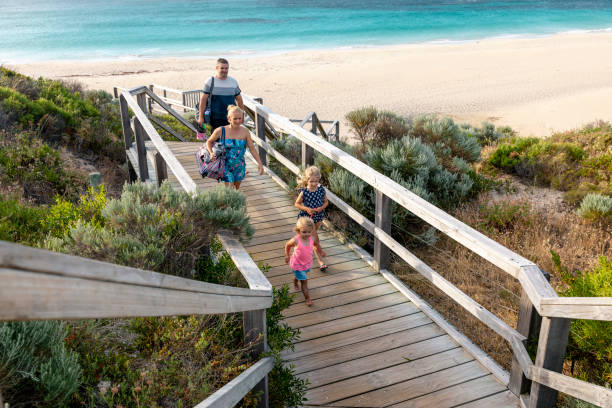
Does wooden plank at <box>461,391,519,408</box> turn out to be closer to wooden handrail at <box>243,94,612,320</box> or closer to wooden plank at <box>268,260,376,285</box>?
wooden handrail at <box>243,94,612,320</box>

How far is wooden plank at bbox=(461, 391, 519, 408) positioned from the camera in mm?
3586

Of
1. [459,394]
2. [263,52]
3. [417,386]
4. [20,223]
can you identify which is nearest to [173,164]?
[20,223]

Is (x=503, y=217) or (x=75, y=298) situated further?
(x=503, y=217)

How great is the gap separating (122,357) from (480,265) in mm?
4642

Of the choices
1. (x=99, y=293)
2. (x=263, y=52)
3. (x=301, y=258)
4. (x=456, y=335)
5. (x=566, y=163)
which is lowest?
(x=456, y=335)

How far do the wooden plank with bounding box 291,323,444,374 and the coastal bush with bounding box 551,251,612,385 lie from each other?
1071mm

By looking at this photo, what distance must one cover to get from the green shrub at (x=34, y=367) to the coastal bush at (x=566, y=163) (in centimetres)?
766

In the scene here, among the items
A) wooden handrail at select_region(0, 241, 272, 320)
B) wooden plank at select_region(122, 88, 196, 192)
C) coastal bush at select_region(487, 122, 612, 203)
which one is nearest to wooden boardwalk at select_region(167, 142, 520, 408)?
wooden plank at select_region(122, 88, 196, 192)

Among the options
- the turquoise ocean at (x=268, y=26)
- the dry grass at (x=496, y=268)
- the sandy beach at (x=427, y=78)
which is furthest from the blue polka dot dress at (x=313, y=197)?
the turquoise ocean at (x=268, y=26)

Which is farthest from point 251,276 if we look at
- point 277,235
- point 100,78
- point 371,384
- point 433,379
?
point 100,78

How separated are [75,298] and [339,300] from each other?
366 cm

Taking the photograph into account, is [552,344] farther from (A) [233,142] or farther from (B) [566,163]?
(B) [566,163]

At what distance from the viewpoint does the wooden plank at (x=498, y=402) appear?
3.59 metres

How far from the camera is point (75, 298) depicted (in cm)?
128
